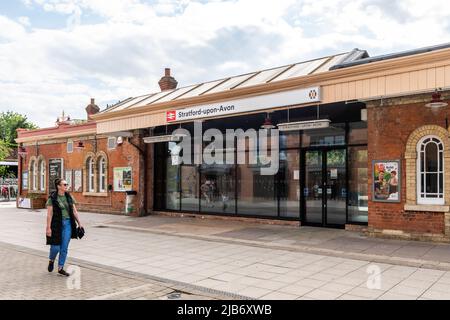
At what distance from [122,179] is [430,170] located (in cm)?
1195

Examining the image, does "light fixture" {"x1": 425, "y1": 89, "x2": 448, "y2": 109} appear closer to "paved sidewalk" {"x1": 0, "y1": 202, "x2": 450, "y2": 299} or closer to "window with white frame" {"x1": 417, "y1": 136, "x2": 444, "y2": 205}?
"window with white frame" {"x1": 417, "y1": 136, "x2": 444, "y2": 205}

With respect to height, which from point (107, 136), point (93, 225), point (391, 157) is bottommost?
point (93, 225)

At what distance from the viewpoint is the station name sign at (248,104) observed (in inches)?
409

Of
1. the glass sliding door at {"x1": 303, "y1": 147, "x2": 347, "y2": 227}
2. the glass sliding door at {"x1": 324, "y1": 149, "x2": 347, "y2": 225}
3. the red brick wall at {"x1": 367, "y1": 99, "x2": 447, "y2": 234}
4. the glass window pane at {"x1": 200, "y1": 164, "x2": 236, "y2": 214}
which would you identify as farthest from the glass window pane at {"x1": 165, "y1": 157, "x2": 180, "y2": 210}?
the red brick wall at {"x1": 367, "y1": 99, "x2": 447, "y2": 234}

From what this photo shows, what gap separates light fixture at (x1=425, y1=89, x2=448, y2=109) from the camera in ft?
28.5

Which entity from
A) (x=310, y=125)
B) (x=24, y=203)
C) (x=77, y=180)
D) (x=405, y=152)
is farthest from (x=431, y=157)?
(x=24, y=203)

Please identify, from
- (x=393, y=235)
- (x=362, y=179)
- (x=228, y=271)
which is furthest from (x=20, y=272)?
(x=362, y=179)

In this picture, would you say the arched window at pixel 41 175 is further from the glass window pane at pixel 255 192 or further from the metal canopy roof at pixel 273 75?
the glass window pane at pixel 255 192

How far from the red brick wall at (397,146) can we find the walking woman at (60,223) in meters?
7.08

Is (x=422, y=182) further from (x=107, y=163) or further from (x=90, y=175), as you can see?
(x=90, y=175)
